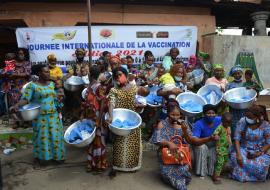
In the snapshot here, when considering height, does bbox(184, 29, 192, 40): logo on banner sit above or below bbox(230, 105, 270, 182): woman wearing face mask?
above

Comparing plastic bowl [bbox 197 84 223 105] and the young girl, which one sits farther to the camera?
plastic bowl [bbox 197 84 223 105]

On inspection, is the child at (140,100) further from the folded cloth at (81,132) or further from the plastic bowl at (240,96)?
the plastic bowl at (240,96)

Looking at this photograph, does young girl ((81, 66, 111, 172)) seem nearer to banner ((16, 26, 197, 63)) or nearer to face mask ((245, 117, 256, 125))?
face mask ((245, 117, 256, 125))

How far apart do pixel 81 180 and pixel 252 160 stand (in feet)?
8.15

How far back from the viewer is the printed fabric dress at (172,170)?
4.54 m

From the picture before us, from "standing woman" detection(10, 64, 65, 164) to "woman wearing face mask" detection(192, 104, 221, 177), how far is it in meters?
2.12

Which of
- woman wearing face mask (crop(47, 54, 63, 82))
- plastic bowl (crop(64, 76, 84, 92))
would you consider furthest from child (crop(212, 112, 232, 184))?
woman wearing face mask (crop(47, 54, 63, 82))

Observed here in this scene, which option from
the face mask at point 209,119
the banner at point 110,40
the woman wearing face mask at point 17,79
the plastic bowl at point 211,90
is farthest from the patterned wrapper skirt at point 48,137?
the banner at point 110,40

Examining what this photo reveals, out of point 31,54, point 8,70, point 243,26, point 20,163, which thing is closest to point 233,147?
point 20,163

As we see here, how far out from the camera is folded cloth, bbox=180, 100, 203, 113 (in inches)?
208

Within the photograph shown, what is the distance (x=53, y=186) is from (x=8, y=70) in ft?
10.2

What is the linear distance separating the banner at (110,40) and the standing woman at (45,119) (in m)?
2.82

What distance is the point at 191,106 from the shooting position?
537cm

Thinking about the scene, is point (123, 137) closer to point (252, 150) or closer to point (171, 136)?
point (171, 136)
